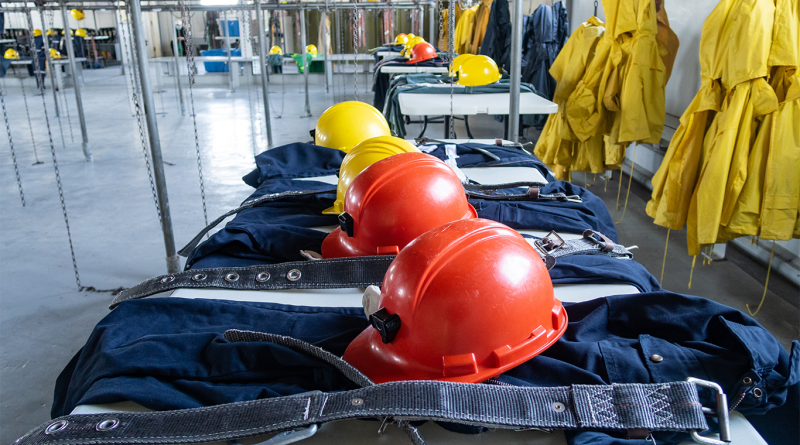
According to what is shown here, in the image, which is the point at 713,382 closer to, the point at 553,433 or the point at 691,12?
the point at 553,433

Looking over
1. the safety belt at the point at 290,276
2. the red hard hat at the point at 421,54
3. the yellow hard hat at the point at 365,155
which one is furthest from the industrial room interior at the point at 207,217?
the red hard hat at the point at 421,54

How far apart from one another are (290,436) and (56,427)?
402 mm

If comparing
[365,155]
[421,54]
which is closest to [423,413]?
[365,155]

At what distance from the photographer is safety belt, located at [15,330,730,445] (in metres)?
0.91

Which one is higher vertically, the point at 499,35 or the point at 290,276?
the point at 499,35

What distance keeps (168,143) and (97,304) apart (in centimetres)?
487

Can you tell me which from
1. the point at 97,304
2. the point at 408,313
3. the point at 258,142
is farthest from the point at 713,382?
the point at 258,142

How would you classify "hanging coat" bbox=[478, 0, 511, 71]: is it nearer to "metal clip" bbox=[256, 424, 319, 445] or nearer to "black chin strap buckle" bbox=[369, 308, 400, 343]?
"black chin strap buckle" bbox=[369, 308, 400, 343]

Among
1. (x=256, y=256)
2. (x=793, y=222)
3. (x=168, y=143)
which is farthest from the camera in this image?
(x=168, y=143)

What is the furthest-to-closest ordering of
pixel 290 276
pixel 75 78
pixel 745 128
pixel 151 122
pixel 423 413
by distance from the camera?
pixel 75 78
pixel 151 122
pixel 745 128
pixel 290 276
pixel 423 413

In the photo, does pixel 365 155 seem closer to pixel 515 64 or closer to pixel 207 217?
pixel 515 64

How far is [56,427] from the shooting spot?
93cm

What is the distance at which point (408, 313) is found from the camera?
1.09m

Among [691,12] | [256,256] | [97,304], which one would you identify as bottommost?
[97,304]
